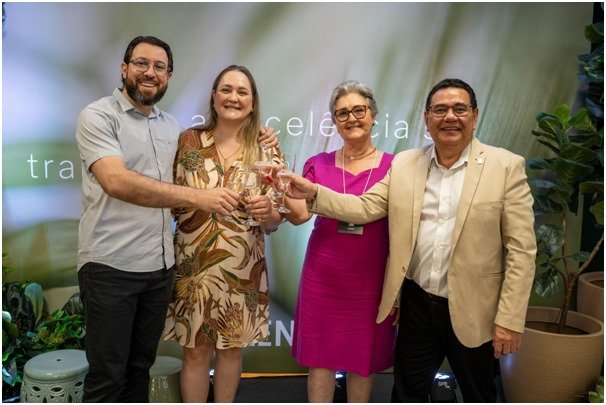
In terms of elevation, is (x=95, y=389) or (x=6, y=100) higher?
(x=6, y=100)

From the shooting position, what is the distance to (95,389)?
2309 mm

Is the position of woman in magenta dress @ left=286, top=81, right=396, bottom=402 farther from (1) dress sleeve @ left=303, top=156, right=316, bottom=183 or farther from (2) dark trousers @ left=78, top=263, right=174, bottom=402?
(2) dark trousers @ left=78, top=263, right=174, bottom=402

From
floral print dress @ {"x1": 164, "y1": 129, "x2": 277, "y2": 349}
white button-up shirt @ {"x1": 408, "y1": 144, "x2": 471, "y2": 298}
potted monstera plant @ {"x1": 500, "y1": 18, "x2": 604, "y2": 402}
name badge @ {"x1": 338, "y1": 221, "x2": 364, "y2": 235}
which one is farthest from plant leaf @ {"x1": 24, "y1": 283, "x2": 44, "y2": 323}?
potted monstera plant @ {"x1": 500, "y1": 18, "x2": 604, "y2": 402}

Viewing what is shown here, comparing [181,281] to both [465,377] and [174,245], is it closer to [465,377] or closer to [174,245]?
[174,245]

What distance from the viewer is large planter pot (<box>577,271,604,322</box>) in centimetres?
324

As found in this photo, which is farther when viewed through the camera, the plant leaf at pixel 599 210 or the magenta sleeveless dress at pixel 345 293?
the plant leaf at pixel 599 210

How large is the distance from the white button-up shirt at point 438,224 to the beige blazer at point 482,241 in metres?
0.04

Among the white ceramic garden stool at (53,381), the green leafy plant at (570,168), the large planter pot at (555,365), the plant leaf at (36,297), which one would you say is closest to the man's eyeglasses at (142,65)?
the white ceramic garden stool at (53,381)

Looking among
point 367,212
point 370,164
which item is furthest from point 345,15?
point 367,212

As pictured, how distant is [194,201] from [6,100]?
6.44ft

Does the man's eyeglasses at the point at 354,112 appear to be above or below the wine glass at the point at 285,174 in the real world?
above

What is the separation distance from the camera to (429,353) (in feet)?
7.79

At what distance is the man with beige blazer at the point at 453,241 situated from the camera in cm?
212

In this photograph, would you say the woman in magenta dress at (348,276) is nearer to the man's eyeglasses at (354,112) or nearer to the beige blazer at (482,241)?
the man's eyeglasses at (354,112)
